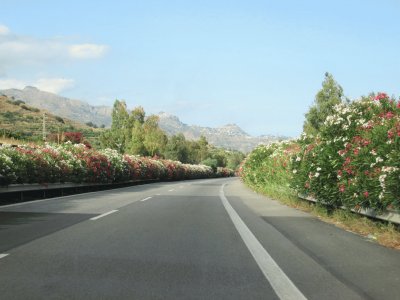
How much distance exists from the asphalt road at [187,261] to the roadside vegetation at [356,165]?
0.75 meters

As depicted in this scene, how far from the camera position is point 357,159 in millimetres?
9375

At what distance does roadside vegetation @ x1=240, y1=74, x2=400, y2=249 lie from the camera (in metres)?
8.20

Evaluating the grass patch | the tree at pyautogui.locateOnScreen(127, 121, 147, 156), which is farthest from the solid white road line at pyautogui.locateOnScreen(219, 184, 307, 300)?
the tree at pyautogui.locateOnScreen(127, 121, 147, 156)

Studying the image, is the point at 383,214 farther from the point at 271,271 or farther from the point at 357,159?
the point at 271,271

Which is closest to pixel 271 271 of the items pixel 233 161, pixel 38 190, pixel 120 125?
pixel 38 190

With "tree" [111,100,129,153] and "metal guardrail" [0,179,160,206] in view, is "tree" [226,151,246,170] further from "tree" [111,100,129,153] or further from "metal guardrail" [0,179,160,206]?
"metal guardrail" [0,179,160,206]

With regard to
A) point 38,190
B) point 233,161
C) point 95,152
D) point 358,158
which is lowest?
point 38,190

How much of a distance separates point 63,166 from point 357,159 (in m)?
14.1

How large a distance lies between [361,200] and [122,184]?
24.6m

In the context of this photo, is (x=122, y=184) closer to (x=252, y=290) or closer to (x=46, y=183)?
(x=46, y=183)

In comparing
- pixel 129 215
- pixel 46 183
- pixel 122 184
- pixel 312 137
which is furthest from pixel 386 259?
pixel 122 184

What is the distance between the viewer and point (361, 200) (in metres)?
9.38

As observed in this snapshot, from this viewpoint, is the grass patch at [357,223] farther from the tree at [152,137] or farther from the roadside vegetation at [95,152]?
the tree at [152,137]

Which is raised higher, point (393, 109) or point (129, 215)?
point (393, 109)
